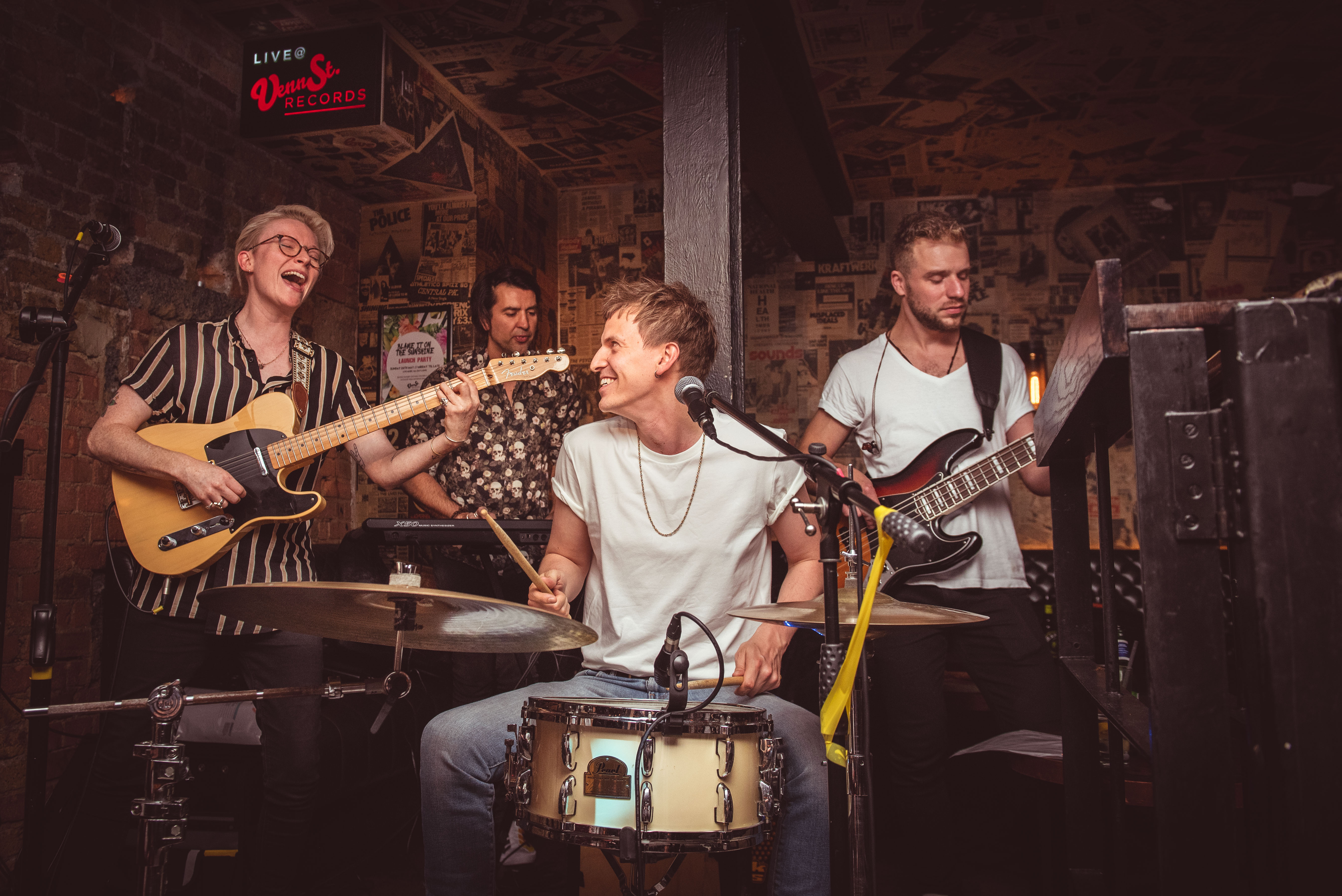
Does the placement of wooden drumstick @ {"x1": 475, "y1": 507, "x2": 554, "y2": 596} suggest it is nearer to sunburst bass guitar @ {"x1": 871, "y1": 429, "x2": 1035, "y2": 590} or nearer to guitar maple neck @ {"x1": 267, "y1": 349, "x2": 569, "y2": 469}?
guitar maple neck @ {"x1": 267, "y1": 349, "x2": 569, "y2": 469}

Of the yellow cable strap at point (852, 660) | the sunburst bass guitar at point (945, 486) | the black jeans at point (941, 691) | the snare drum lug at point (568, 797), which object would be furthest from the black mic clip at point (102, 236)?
the black jeans at point (941, 691)

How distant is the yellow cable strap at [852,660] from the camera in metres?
1.23

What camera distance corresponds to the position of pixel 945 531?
8.66 feet

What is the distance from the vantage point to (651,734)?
149 cm

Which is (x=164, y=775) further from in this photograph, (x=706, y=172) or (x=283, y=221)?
(x=706, y=172)

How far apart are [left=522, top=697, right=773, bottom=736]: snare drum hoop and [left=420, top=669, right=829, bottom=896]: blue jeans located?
0.35 feet

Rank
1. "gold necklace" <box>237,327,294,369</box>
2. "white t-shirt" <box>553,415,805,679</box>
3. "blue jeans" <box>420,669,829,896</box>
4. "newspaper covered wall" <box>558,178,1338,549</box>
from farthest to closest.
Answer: "newspaper covered wall" <box>558,178,1338,549</box> < "gold necklace" <box>237,327,294,369</box> < "white t-shirt" <box>553,415,805,679</box> < "blue jeans" <box>420,669,829,896</box>

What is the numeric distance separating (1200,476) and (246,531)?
2.22 m

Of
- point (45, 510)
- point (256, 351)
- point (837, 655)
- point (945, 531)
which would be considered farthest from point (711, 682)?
point (45, 510)

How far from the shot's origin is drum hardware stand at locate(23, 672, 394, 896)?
156cm

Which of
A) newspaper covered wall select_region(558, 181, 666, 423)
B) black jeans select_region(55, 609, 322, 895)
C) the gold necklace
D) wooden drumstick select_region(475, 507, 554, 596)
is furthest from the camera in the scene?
newspaper covered wall select_region(558, 181, 666, 423)

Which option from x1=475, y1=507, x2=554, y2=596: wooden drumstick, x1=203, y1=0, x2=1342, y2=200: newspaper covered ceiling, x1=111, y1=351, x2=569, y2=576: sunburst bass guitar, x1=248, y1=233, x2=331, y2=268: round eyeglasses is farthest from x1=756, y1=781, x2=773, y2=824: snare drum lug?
x1=203, y1=0, x2=1342, y2=200: newspaper covered ceiling

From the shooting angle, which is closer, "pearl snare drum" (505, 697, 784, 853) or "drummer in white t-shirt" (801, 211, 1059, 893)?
"pearl snare drum" (505, 697, 784, 853)

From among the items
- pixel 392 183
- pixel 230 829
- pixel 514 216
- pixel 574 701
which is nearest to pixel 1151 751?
pixel 574 701
